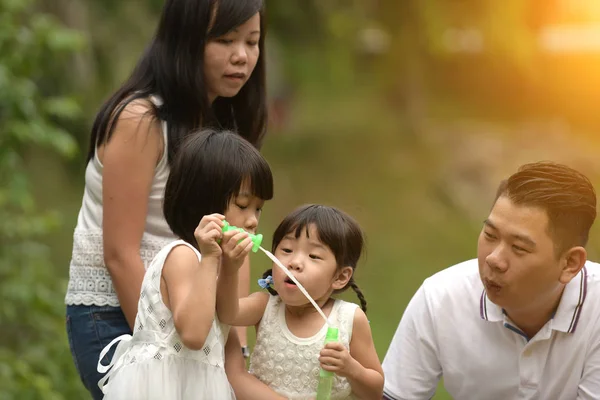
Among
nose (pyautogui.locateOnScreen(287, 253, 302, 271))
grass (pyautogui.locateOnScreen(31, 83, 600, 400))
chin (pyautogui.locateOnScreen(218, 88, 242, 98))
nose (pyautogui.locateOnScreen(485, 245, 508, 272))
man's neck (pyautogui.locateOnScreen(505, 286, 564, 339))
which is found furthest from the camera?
grass (pyautogui.locateOnScreen(31, 83, 600, 400))

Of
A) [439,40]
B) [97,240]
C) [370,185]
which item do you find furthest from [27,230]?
[370,185]

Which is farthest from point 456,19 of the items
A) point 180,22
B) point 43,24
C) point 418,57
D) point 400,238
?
point 180,22

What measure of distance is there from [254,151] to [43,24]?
200cm

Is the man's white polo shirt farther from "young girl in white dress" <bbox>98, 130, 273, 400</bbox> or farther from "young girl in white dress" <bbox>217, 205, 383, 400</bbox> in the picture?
"young girl in white dress" <bbox>98, 130, 273, 400</bbox>

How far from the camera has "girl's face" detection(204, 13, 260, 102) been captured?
2.58 meters

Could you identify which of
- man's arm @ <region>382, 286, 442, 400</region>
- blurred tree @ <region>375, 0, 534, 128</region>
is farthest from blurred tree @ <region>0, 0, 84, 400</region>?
blurred tree @ <region>375, 0, 534, 128</region>

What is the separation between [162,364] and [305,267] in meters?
0.38

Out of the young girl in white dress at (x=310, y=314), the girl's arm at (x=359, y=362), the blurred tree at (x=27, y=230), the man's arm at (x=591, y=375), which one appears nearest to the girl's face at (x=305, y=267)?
the young girl in white dress at (x=310, y=314)

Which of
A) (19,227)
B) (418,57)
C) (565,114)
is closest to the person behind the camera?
(19,227)

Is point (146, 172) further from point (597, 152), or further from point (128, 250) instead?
point (597, 152)

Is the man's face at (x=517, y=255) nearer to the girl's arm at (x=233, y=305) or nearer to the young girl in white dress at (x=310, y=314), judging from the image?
the young girl in white dress at (x=310, y=314)

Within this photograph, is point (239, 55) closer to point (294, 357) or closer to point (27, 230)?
point (294, 357)

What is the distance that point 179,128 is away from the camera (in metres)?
2.52

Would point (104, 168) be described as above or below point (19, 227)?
above
